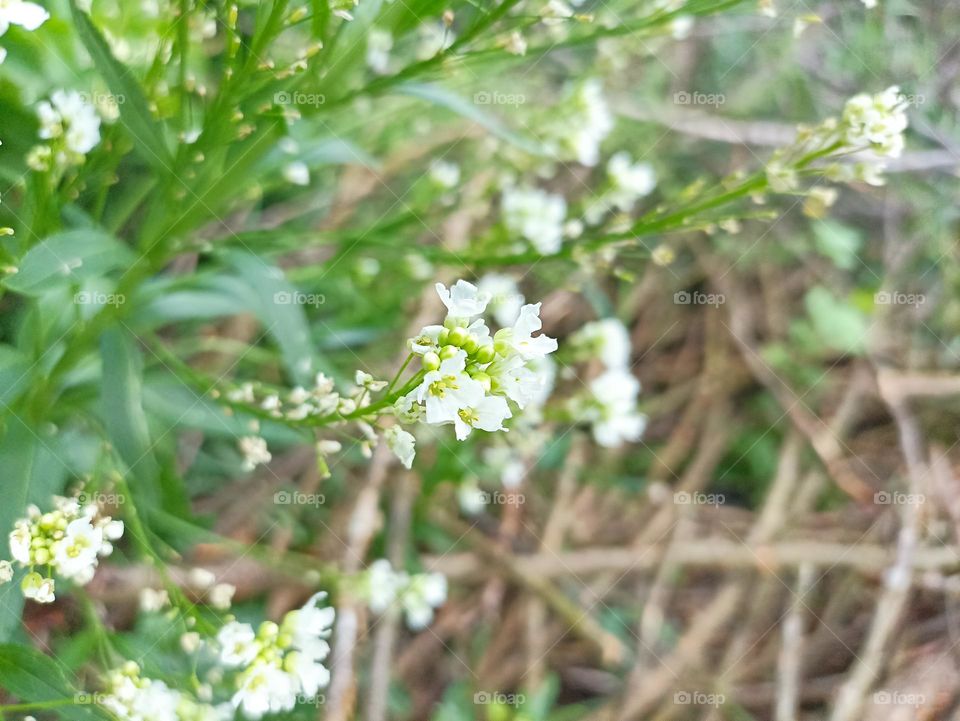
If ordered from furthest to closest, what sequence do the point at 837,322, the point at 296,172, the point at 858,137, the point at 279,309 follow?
the point at 837,322
the point at 296,172
the point at 279,309
the point at 858,137

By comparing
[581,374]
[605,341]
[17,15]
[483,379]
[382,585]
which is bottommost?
[581,374]

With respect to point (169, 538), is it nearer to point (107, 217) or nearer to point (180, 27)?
point (107, 217)

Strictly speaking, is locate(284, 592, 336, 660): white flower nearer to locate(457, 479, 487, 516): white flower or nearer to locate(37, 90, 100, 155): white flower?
locate(37, 90, 100, 155): white flower

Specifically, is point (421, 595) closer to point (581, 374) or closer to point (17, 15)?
point (581, 374)

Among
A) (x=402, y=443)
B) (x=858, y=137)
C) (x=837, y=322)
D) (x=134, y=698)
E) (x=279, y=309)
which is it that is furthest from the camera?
(x=837, y=322)

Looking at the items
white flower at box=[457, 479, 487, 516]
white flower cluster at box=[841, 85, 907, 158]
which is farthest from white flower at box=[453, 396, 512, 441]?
white flower at box=[457, 479, 487, 516]

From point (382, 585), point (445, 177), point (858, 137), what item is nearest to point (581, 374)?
point (445, 177)
